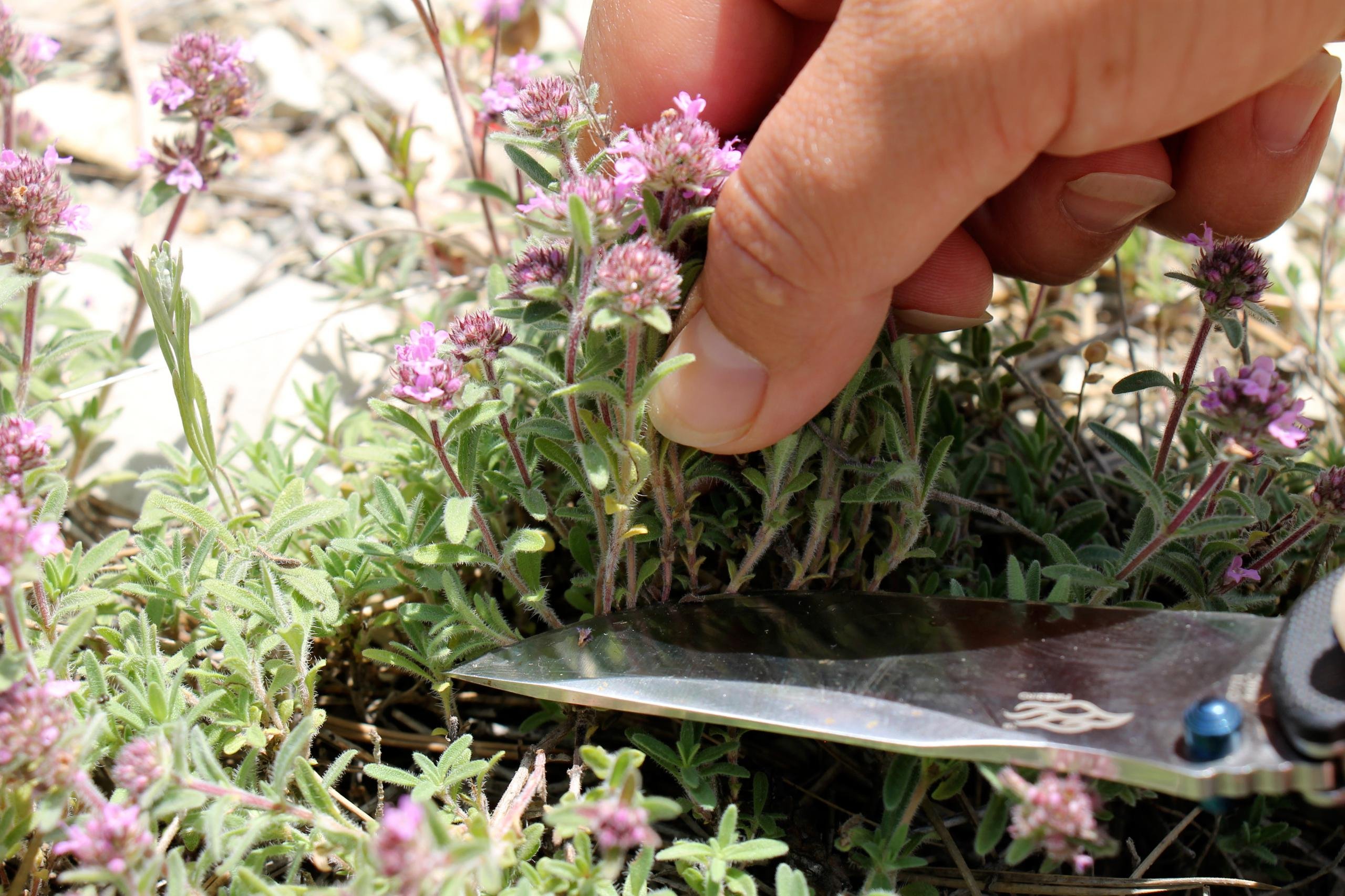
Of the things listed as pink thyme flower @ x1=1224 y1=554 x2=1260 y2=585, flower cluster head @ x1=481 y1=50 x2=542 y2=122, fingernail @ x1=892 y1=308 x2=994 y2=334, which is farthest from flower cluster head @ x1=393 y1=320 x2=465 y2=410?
pink thyme flower @ x1=1224 y1=554 x2=1260 y2=585

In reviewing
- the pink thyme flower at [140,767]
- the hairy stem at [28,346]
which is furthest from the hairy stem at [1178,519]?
the hairy stem at [28,346]

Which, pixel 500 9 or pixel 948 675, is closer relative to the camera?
pixel 948 675

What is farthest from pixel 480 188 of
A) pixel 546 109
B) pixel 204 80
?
pixel 546 109

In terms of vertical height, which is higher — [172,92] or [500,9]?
[500,9]

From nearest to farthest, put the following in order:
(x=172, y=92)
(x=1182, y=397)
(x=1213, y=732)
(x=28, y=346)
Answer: (x=1213, y=732), (x=1182, y=397), (x=28, y=346), (x=172, y=92)

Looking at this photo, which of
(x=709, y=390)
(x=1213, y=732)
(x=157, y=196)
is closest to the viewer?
(x=1213, y=732)

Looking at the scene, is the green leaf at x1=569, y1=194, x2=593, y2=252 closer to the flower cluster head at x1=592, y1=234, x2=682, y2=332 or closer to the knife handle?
the flower cluster head at x1=592, y1=234, x2=682, y2=332

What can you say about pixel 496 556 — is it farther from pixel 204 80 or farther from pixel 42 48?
pixel 42 48
